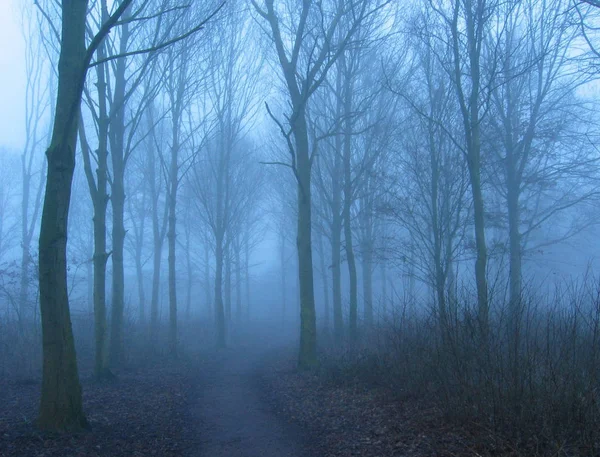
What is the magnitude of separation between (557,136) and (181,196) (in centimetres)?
1883

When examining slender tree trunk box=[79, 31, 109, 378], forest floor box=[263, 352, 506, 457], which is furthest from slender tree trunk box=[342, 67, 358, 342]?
slender tree trunk box=[79, 31, 109, 378]

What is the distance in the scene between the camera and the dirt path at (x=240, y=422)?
6645 millimetres

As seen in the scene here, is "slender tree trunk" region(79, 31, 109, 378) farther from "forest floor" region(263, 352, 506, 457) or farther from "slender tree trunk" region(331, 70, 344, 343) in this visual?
"slender tree trunk" region(331, 70, 344, 343)

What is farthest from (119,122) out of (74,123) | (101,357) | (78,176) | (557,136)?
(78,176)

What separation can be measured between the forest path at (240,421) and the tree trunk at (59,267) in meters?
1.81

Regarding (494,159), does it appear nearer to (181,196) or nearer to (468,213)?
(468,213)

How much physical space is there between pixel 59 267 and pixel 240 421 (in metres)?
3.66

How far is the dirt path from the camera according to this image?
664cm

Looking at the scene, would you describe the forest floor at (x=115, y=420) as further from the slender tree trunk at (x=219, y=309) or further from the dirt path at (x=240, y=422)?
the slender tree trunk at (x=219, y=309)

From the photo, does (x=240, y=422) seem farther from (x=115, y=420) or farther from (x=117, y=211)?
(x=117, y=211)

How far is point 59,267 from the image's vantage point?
673cm

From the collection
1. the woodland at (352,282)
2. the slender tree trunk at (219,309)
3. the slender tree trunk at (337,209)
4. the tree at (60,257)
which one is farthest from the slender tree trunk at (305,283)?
the slender tree trunk at (219,309)

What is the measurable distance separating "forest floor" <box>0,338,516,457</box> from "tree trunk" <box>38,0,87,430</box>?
35cm

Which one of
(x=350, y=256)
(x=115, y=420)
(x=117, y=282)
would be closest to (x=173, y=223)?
(x=117, y=282)
